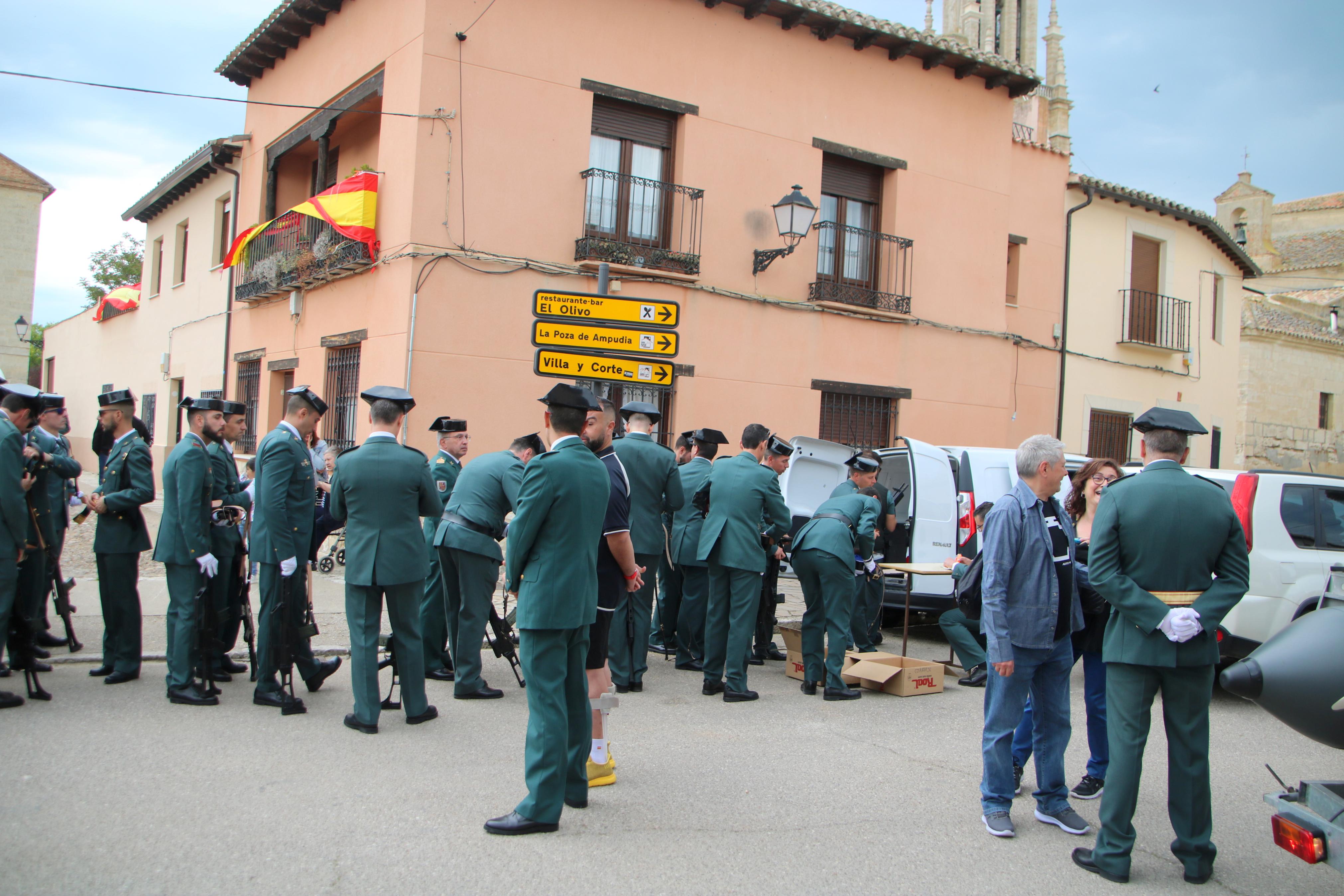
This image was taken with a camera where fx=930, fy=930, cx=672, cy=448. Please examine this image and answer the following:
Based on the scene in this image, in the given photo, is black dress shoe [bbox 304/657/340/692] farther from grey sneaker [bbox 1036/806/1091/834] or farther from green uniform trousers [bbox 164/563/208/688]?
grey sneaker [bbox 1036/806/1091/834]

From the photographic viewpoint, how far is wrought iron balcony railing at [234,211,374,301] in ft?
40.0

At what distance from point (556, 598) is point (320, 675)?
2.98 m

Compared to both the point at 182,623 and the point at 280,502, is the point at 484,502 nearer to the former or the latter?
the point at 280,502

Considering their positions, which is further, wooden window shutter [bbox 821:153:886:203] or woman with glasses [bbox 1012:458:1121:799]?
wooden window shutter [bbox 821:153:886:203]

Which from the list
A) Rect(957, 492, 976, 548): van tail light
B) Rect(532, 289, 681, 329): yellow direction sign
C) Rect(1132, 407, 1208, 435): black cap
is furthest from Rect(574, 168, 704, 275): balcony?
Rect(1132, 407, 1208, 435): black cap

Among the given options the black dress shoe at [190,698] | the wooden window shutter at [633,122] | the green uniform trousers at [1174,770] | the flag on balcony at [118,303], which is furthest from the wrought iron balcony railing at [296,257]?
the green uniform trousers at [1174,770]

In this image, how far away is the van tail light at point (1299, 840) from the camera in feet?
10.6

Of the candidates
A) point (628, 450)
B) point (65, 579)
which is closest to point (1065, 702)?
point (628, 450)

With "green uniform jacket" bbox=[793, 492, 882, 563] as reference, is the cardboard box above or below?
below

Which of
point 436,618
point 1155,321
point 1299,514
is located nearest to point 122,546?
point 436,618

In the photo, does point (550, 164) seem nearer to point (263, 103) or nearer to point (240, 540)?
point (263, 103)

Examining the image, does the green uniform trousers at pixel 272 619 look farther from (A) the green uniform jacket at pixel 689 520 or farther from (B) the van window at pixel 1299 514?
(B) the van window at pixel 1299 514

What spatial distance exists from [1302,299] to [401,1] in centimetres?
3662

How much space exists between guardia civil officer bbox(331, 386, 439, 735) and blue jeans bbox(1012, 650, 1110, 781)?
3.43 metres
